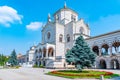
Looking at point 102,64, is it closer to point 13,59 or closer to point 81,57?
point 81,57

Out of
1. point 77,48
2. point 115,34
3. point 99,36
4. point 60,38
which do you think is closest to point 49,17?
point 60,38

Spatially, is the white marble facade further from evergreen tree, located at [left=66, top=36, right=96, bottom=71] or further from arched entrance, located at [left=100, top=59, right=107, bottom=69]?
evergreen tree, located at [left=66, top=36, right=96, bottom=71]

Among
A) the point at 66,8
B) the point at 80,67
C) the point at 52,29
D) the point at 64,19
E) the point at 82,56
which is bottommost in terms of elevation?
the point at 80,67

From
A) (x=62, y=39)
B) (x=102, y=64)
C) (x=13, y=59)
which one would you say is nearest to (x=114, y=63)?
(x=102, y=64)

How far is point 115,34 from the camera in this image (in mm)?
39375

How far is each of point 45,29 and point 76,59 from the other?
129ft

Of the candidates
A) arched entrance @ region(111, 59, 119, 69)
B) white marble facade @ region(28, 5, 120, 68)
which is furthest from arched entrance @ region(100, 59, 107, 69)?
arched entrance @ region(111, 59, 119, 69)

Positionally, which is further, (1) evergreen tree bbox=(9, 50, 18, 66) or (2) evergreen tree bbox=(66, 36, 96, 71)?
(1) evergreen tree bbox=(9, 50, 18, 66)

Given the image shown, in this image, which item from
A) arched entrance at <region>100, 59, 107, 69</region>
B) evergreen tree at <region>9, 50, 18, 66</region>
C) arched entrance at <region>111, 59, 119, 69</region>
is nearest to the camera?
arched entrance at <region>111, 59, 119, 69</region>

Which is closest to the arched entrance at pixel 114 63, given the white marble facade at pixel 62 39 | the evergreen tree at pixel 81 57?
the white marble facade at pixel 62 39

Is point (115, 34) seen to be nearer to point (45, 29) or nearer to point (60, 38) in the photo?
point (60, 38)

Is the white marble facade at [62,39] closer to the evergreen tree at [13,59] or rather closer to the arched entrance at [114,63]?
the arched entrance at [114,63]

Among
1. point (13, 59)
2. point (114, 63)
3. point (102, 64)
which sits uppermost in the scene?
point (13, 59)

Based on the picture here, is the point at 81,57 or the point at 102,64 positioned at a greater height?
the point at 81,57
